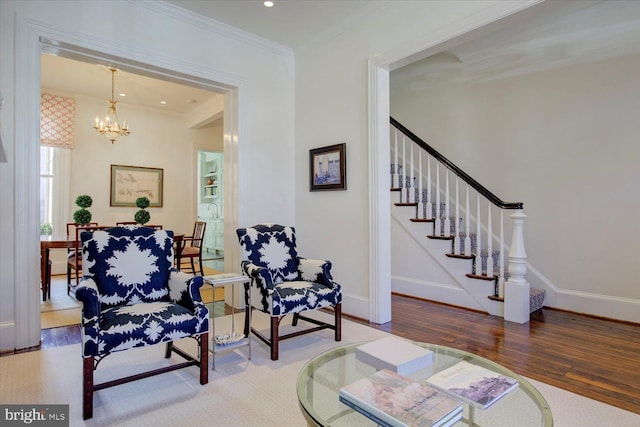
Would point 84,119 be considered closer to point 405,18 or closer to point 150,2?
point 150,2

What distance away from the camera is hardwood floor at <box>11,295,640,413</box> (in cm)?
217

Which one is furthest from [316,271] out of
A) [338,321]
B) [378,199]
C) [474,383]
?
[474,383]

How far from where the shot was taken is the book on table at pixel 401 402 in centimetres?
108

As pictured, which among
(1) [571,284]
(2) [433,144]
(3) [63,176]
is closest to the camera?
(1) [571,284]

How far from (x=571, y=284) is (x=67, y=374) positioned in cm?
469

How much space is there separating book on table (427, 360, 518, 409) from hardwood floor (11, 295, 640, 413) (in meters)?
1.15

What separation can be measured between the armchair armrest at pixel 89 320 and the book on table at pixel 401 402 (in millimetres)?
1352

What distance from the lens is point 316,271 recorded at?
298 cm

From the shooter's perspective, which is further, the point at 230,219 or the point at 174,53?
the point at 230,219

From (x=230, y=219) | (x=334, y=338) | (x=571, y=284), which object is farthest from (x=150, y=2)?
(x=571, y=284)

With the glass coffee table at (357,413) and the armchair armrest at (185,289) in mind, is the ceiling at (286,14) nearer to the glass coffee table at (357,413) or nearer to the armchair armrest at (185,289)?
the armchair armrest at (185,289)

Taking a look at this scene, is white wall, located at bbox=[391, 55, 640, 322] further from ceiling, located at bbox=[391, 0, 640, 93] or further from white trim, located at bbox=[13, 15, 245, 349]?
white trim, located at bbox=[13, 15, 245, 349]

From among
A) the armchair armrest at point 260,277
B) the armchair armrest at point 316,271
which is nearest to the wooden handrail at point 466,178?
the armchair armrest at point 316,271

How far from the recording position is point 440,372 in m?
1.43
